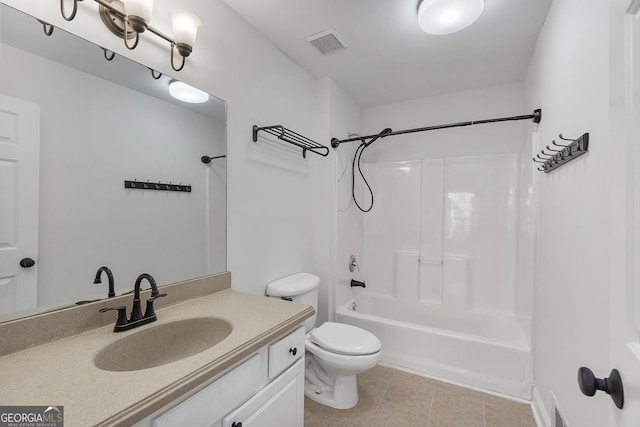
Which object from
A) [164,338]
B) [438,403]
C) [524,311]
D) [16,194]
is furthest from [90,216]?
[524,311]

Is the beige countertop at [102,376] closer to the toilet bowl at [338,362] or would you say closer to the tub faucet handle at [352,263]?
the toilet bowl at [338,362]

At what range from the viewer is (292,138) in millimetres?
2064

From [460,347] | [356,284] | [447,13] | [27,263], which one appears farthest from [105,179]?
[460,347]

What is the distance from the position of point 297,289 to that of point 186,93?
1368mm

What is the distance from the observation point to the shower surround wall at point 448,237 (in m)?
2.25

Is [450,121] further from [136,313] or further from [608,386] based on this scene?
[136,313]

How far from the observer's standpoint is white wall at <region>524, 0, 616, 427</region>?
3.02ft

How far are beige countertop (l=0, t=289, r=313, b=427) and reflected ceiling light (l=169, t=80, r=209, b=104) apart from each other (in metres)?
1.08

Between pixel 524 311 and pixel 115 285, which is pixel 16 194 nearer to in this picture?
pixel 115 285

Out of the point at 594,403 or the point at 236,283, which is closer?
the point at 594,403

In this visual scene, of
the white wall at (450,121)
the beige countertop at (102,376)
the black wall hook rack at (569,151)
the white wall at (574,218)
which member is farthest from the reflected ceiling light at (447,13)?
the beige countertop at (102,376)

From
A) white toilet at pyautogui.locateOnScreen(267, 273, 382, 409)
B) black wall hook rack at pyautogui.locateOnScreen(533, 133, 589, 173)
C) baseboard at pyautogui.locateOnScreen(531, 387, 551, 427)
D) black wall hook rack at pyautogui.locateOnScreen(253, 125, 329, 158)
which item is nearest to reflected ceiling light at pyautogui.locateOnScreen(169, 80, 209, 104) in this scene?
black wall hook rack at pyautogui.locateOnScreen(253, 125, 329, 158)

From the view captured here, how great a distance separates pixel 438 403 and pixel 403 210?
68.5 inches

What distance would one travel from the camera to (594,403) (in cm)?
96
